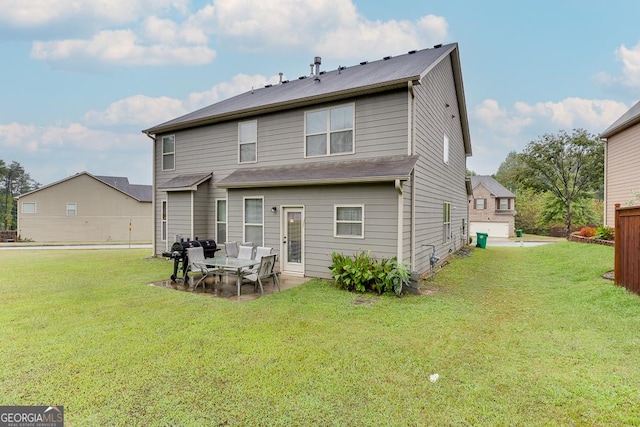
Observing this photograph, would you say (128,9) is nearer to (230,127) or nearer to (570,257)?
(230,127)

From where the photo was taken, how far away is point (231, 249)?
943cm

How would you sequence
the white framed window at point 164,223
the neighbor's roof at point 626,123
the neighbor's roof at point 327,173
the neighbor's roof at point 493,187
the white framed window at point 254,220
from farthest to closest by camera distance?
the neighbor's roof at point 493,187
the white framed window at point 164,223
the neighbor's roof at point 626,123
the white framed window at point 254,220
the neighbor's roof at point 327,173

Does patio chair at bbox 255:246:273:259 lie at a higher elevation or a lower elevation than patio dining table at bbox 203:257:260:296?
higher

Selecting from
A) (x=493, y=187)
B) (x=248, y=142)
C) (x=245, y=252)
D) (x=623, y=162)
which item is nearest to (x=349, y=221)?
(x=245, y=252)

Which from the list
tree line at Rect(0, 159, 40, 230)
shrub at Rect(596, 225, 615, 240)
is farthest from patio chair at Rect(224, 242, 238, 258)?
tree line at Rect(0, 159, 40, 230)

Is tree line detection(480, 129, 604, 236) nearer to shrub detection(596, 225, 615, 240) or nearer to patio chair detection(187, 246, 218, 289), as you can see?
shrub detection(596, 225, 615, 240)

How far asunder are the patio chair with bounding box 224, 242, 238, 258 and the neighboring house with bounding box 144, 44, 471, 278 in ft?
1.84

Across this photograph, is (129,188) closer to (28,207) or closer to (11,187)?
(28,207)

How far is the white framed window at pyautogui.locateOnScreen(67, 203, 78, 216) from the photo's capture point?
26.6 meters

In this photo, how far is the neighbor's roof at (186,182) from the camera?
11.1 metres

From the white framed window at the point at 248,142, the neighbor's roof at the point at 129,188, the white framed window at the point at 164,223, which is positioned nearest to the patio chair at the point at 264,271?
the white framed window at the point at 248,142

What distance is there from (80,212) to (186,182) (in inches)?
873

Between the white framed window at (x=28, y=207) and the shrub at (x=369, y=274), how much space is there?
3027cm

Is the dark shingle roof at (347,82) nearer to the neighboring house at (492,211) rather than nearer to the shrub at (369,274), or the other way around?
the shrub at (369,274)
